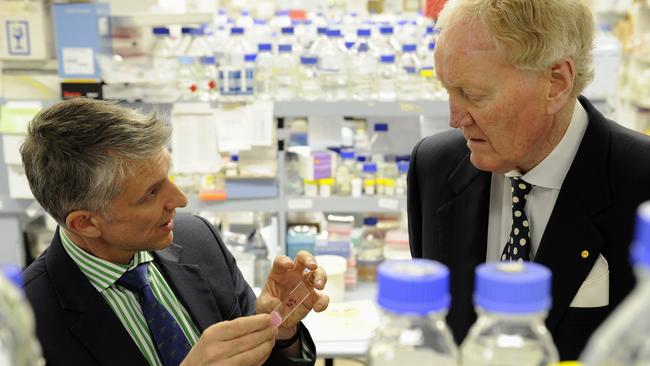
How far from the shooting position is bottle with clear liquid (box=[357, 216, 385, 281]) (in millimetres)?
3730

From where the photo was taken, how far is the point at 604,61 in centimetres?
351

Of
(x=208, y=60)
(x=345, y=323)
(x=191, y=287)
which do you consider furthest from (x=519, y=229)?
(x=208, y=60)

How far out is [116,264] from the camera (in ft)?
5.97

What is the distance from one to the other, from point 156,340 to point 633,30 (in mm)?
5924

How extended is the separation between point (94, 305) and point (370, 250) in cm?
221

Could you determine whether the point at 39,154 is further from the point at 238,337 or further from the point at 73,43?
the point at 73,43

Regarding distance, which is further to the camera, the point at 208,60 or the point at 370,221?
the point at 370,221

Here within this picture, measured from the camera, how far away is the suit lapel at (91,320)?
169 centimetres

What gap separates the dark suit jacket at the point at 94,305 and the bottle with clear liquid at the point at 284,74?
1.73m

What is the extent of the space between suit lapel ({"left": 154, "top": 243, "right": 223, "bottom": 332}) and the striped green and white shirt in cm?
4

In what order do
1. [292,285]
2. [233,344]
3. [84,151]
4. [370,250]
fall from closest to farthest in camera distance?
[233,344] → [84,151] → [292,285] → [370,250]

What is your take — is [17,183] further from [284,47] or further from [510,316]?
[510,316]

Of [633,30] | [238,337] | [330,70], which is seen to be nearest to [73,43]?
[330,70]

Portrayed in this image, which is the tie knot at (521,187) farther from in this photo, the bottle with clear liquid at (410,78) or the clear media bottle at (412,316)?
the bottle with clear liquid at (410,78)
